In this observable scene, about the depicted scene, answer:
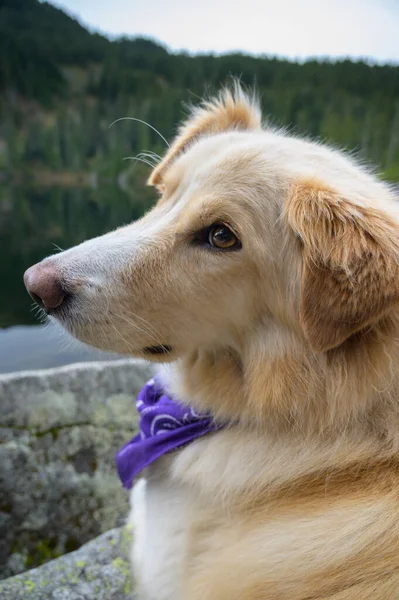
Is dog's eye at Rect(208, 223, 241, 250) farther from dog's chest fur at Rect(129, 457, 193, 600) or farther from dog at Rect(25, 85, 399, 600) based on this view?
dog's chest fur at Rect(129, 457, 193, 600)

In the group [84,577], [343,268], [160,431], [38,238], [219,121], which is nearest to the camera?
[343,268]

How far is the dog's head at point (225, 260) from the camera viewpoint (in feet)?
5.41

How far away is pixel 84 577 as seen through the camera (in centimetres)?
238

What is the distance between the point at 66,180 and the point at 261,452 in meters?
64.9

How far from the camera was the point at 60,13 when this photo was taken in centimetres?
10575

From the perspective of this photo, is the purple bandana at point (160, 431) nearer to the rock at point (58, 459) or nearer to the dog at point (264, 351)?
the dog at point (264, 351)

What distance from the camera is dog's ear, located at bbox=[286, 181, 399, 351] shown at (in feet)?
4.81

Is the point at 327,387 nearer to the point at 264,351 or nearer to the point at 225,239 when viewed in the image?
the point at 264,351

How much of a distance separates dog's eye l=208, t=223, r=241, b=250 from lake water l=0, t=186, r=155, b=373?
681 millimetres

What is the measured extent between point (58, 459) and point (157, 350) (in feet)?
4.83

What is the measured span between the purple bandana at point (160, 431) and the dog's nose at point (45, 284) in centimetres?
71

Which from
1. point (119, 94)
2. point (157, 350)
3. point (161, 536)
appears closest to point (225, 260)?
point (157, 350)

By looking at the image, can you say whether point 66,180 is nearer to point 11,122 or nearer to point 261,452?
point 11,122

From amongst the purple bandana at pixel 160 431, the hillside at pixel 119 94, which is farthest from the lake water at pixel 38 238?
the hillside at pixel 119 94
